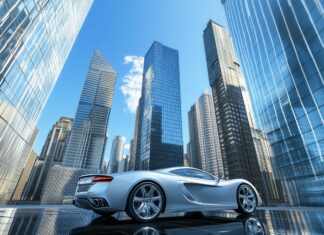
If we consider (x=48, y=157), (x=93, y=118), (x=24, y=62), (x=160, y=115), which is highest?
(x=93, y=118)

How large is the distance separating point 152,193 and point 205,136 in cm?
15328

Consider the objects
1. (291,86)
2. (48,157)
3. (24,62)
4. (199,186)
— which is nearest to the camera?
(199,186)

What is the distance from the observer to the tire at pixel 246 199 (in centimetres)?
453

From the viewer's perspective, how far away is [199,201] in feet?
12.6

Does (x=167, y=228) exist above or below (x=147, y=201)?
below

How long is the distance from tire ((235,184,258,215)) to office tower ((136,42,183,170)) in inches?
4141

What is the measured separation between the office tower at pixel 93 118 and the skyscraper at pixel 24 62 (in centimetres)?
12892

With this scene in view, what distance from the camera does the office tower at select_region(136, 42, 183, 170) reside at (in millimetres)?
111688

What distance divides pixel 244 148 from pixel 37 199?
143229 millimetres

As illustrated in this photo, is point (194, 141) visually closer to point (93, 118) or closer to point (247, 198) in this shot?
point (93, 118)

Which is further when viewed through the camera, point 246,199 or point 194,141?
point 194,141

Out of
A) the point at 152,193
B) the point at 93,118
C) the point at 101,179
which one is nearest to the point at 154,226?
the point at 152,193

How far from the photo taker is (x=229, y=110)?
110188 millimetres

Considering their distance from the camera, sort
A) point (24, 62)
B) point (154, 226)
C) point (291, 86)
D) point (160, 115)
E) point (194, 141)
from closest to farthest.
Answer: point (154, 226), point (24, 62), point (291, 86), point (160, 115), point (194, 141)
